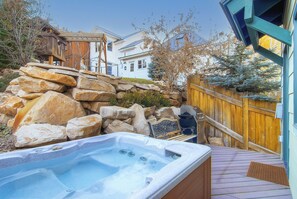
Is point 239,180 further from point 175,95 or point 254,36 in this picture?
point 175,95

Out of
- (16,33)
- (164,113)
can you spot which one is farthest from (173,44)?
(16,33)

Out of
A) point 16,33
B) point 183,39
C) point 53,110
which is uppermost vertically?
point 16,33

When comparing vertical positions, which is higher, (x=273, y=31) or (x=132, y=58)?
(x=132, y=58)

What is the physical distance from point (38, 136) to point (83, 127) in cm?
70

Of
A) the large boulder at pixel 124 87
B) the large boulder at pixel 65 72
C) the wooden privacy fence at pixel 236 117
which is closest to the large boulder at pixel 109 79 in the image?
the large boulder at pixel 124 87

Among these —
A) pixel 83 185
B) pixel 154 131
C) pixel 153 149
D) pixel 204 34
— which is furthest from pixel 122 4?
pixel 83 185

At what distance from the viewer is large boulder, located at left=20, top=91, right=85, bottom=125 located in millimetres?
3558

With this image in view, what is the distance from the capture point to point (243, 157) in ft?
11.6

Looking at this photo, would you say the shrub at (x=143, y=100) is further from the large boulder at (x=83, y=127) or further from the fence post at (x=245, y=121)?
the fence post at (x=245, y=121)

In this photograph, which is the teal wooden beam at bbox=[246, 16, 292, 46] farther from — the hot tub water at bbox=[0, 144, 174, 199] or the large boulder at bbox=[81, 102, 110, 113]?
the large boulder at bbox=[81, 102, 110, 113]

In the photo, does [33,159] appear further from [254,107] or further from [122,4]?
[122,4]

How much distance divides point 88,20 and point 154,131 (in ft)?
31.8

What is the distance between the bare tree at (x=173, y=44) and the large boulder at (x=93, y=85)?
83.4 inches

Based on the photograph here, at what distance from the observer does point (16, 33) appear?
834 centimetres
